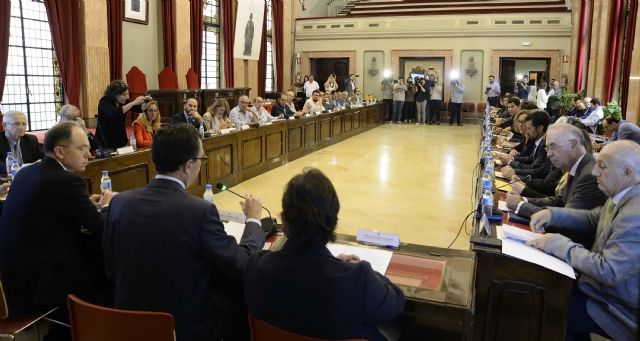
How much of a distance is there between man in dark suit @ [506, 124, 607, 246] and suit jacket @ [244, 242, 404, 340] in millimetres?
1673

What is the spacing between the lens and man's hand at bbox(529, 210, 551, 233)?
2557 millimetres

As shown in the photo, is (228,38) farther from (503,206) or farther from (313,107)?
(503,206)

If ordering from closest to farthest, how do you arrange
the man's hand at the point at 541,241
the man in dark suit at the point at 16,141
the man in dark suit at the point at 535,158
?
the man's hand at the point at 541,241
the man in dark suit at the point at 16,141
the man in dark suit at the point at 535,158

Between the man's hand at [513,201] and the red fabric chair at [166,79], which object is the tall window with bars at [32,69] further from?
the man's hand at [513,201]

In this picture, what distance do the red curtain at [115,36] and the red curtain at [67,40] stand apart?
2.36ft

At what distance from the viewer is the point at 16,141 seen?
4316 millimetres

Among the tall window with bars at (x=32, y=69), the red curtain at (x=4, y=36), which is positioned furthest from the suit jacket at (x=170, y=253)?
the tall window with bars at (x=32, y=69)

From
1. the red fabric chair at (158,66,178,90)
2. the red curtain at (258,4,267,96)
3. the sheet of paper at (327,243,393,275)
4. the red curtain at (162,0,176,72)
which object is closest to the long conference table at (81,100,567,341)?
the sheet of paper at (327,243,393,275)

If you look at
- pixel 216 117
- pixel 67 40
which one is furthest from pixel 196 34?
pixel 216 117

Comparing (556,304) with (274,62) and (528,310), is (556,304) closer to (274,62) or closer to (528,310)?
(528,310)

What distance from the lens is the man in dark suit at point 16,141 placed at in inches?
166

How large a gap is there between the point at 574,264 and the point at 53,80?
353 inches

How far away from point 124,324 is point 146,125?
4328 millimetres

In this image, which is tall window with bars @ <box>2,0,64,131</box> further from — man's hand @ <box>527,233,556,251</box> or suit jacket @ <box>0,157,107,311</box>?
man's hand @ <box>527,233,556,251</box>
